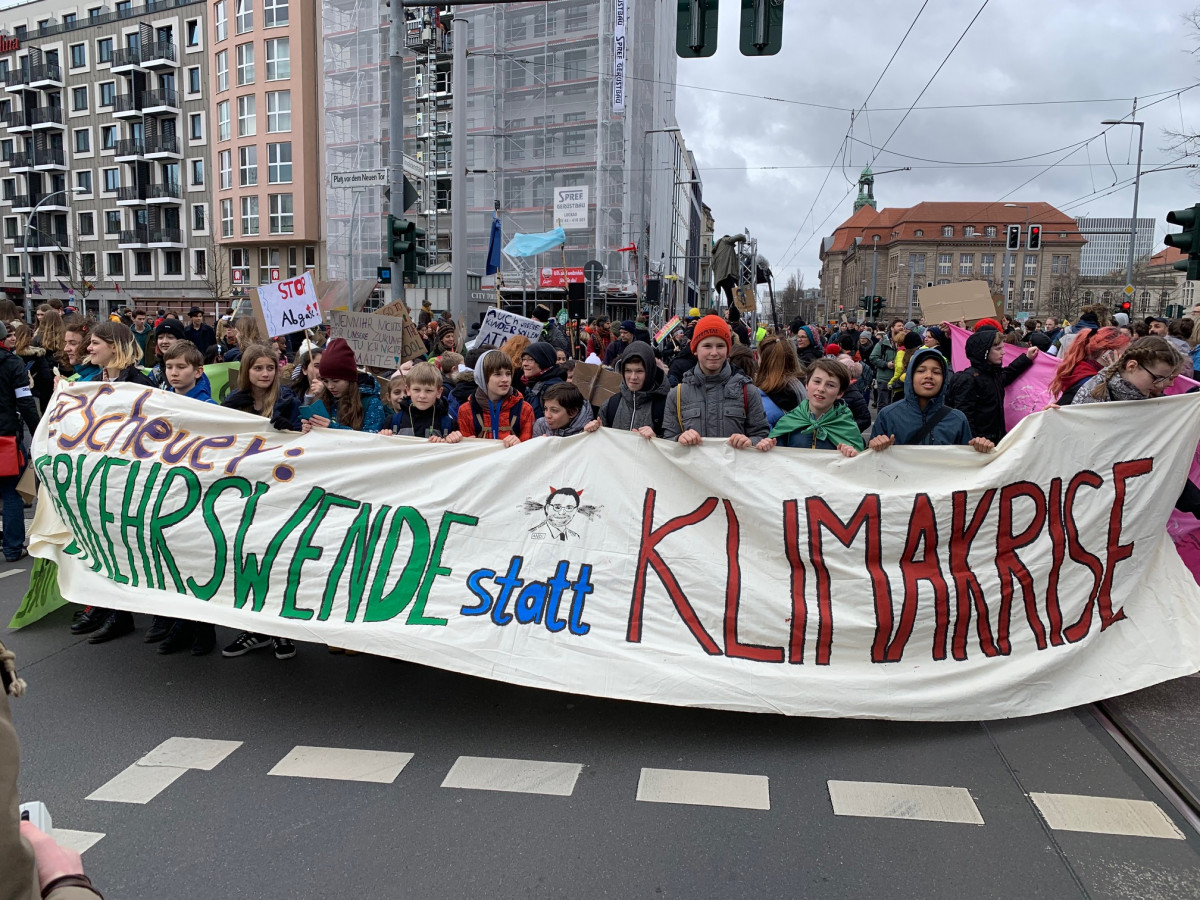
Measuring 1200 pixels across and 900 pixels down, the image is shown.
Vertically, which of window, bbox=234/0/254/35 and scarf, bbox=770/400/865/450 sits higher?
window, bbox=234/0/254/35

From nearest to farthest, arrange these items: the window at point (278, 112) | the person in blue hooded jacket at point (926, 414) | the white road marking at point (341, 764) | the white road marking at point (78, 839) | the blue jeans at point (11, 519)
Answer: the white road marking at point (78, 839) → the white road marking at point (341, 764) → the person in blue hooded jacket at point (926, 414) → the blue jeans at point (11, 519) → the window at point (278, 112)

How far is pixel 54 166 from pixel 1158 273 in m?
82.9

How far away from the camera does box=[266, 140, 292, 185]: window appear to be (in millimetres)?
47062

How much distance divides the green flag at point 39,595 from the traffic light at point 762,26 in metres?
7.00

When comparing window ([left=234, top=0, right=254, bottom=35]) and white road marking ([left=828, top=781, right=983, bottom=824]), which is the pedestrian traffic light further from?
window ([left=234, top=0, right=254, bottom=35])

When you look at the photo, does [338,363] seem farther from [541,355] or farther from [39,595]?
[39,595]

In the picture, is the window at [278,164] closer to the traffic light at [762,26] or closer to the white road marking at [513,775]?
the traffic light at [762,26]

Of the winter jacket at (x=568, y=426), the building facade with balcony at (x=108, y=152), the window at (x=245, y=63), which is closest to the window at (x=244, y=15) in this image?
the window at (x=245, y=63)

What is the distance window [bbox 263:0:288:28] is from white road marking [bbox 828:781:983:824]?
51.6 m

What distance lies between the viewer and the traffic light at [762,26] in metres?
7.85

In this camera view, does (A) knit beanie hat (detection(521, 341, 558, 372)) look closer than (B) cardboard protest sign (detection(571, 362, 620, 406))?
Yes

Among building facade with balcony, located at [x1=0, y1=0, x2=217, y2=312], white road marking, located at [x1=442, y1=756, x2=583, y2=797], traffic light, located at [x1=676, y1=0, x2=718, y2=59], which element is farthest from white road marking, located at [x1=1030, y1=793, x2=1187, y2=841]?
building facade with balcony, located at [x1=0, y1=0, x2=217, y2=312]

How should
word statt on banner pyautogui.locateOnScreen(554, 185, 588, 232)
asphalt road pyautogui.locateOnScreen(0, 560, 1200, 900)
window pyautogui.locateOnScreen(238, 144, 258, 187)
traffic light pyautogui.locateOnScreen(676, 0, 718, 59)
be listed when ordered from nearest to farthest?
asphalt road pyautogui.locateOnScreen(0, 560, 1200, 900), traffic light pyautogui.locateOnScreen(676, 0, 718, 59), word statt on banner pyautogui.locateOnScreen(554, 185, 588, 232), window pyautogui.locateOnScreen(238, 144, 258, 187)

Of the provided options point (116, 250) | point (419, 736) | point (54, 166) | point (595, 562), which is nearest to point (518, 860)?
point (419, 736)
